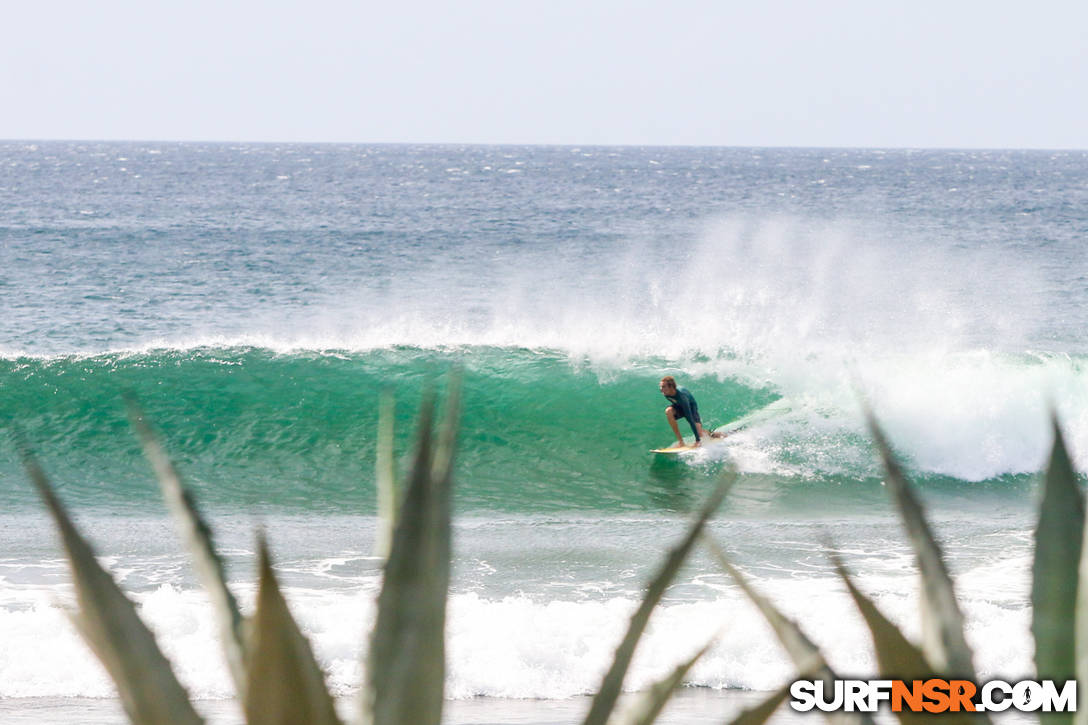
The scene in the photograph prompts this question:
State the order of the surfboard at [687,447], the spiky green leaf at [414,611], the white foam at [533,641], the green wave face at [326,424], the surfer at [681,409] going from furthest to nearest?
1. the surfboard at [687,447]
2. the green wave face at [326,424]
3. the surfer at [681,409]
4. the white foam at [533,641]
5. the spiky green leaf at [414,611]

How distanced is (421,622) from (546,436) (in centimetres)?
1154

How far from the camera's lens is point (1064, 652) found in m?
1.16

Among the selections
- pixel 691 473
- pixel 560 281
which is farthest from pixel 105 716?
pixel 560 281

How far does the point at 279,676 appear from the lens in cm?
92

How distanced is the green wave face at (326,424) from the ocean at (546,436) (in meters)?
0.05

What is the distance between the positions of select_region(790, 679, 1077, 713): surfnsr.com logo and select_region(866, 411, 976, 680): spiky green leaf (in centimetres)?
2

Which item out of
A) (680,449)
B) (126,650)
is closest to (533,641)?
(126,650)

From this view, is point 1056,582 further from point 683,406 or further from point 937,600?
point 683,406

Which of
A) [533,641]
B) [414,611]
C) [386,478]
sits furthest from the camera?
[533,641]

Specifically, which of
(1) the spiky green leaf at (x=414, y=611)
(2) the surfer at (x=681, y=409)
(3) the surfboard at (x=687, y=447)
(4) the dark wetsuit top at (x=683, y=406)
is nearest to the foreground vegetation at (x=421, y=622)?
(1) the spiky green leaf at (x=414, y=611)

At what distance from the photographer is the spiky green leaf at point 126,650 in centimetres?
95

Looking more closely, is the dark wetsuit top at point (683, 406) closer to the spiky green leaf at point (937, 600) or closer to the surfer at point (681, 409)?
the surfer at point (681, 409)

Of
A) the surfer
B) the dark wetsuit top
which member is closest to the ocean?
the surfer

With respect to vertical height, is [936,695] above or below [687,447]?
above
